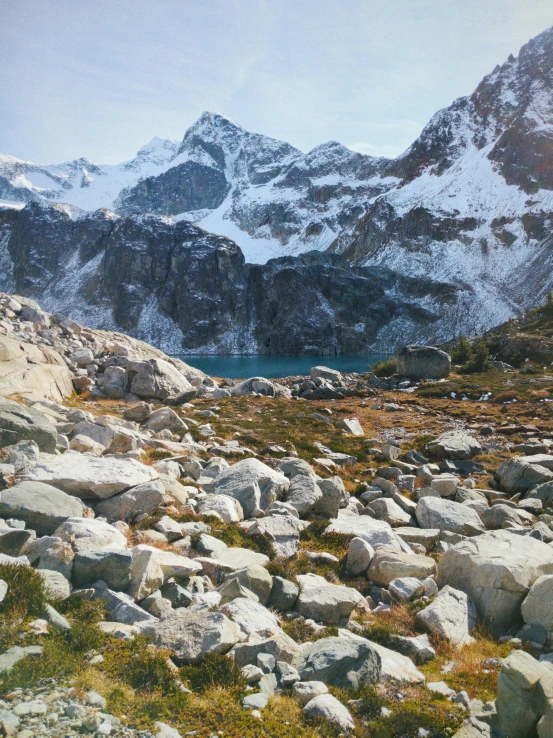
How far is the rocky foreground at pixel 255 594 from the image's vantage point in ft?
14.4

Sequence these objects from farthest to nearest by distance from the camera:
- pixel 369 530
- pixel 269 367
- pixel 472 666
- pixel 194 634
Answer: pixel 269 367 → pixel 369 530 → pixel 472 666 → pixel 194 634

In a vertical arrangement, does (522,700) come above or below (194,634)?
above

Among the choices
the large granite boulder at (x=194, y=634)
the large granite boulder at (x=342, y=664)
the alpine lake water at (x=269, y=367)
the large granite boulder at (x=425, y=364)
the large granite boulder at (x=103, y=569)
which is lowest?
the alpine lake water at (x=269, y=367)

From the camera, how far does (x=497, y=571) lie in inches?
288

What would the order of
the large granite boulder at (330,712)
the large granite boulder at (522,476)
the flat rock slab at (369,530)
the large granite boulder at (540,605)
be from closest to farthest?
the large granite boulder at (330,712)
the large granite boulder at (540,605)
the flat rock slab at (369,530)
the large granite boulder at (522,476)

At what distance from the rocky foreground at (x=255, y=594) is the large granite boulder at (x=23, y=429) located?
0.04m

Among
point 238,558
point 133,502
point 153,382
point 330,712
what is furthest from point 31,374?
point 330,712

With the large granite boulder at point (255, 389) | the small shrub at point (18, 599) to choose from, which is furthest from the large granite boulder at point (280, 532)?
the large granite boulder at point (255, 389)

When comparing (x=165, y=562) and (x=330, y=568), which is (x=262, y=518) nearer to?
(x=330, y=568)

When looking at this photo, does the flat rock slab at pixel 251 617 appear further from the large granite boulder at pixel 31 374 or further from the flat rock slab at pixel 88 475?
the large granite boulder at pixel 31 374

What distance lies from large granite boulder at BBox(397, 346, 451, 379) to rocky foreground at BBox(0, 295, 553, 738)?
35980mm

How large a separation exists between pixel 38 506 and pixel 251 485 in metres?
4.97

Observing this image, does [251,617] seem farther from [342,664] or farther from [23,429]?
[23,429]

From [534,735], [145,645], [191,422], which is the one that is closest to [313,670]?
[145,645]
